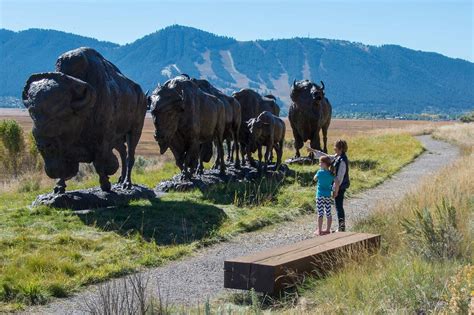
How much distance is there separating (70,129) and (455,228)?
703 centimetres

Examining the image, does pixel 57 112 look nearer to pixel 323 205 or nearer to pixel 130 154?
pixel 130 154

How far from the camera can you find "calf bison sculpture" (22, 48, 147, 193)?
40.0 feet

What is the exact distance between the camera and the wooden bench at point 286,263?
25.5ft

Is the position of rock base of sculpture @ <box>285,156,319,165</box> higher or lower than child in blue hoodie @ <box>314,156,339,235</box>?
lower

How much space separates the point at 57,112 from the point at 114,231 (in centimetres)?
245

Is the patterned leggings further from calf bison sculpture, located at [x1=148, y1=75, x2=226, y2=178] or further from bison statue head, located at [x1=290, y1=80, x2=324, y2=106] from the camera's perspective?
bison statue head, located at [x1=290, y1=80, x2=324, y2=106]

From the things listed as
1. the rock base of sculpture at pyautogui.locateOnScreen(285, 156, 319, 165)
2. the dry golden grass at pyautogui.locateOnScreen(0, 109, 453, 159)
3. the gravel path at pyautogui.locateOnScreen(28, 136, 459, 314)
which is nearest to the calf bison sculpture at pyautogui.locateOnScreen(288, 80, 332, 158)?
the rock base of sculpture at pyautogui.locateOnScreen(285, 156, 319, 165)

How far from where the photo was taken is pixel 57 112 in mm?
12219

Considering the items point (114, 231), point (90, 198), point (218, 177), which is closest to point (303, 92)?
point (218, 177)

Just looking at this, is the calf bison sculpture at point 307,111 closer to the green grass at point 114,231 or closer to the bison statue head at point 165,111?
the green grass at point 114,231

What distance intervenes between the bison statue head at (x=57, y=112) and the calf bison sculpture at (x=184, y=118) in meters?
2.61

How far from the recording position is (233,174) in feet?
62.4

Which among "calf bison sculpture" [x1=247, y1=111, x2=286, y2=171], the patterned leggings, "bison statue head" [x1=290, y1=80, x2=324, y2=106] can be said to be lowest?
the patterned leggings

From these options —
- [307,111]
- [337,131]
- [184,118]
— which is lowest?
[337,131]
